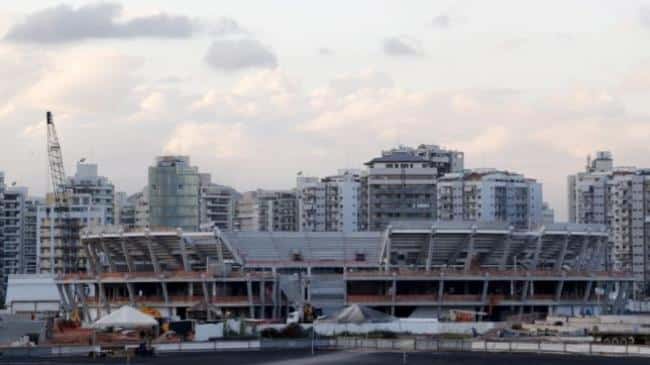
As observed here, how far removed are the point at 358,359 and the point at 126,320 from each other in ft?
70.1

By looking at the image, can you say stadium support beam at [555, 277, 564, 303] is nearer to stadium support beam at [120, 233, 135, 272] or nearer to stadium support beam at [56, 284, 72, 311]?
stadium support beam at [120, 233, 135, 272]

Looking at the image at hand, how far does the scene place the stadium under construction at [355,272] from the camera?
478 ft

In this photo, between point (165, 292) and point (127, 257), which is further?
point (127, 257)

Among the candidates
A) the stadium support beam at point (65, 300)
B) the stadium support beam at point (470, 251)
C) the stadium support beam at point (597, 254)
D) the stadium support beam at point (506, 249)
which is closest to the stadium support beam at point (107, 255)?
the stadium support beam at point (65, 300)

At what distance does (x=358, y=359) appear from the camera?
93.7 m

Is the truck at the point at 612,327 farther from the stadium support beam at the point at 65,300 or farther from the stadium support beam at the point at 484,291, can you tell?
the stadium support beam at the point at 65,300

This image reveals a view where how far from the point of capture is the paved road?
89188 millimetres

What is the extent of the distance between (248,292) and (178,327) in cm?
2701

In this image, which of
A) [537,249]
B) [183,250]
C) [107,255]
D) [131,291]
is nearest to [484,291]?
[537,249]

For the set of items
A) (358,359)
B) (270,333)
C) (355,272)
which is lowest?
(358,359)

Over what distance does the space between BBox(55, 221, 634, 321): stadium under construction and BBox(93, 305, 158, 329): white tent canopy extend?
2738 centimetres

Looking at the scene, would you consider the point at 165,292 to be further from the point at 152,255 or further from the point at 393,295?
the point at 393,295

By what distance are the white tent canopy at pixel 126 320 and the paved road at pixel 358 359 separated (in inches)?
380

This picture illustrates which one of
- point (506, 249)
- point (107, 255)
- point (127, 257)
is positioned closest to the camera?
point (506, 249)
